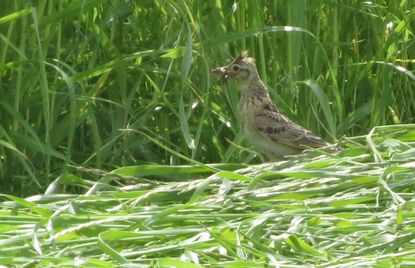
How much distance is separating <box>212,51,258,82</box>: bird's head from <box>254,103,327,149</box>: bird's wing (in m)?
0.22

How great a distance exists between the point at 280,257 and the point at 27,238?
997 mm

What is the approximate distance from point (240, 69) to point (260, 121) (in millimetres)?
312

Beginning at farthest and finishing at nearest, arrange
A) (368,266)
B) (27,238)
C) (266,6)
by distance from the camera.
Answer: (266,6) → (27,238) → (368,266)

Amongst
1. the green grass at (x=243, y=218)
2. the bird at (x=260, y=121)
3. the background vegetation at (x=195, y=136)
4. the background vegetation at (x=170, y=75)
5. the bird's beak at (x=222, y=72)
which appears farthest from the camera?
the bird's beak at (x=222, y=72)

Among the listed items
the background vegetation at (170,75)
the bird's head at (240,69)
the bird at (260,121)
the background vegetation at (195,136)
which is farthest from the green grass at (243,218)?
the bird's head at (240,69)

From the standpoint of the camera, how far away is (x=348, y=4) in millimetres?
8328

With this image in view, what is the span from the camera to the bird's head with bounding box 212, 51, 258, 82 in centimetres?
778

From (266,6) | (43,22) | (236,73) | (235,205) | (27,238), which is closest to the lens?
(27,238)

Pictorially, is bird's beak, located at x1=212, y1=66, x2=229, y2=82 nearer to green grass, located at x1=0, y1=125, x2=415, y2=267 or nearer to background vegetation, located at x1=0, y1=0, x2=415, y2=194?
background vegetation, located at x1=0, y1=0, x2=415, y2=194

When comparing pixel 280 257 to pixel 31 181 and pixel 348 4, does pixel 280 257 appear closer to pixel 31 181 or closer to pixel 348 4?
pixel 31 181

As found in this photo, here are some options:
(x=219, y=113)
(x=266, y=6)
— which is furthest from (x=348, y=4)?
(x=219, y=113)

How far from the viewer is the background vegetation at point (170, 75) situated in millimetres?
7367

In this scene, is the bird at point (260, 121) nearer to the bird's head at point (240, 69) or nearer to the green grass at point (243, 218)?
the bird's head at point (240, 69)

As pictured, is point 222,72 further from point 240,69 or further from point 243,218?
point 243,218
